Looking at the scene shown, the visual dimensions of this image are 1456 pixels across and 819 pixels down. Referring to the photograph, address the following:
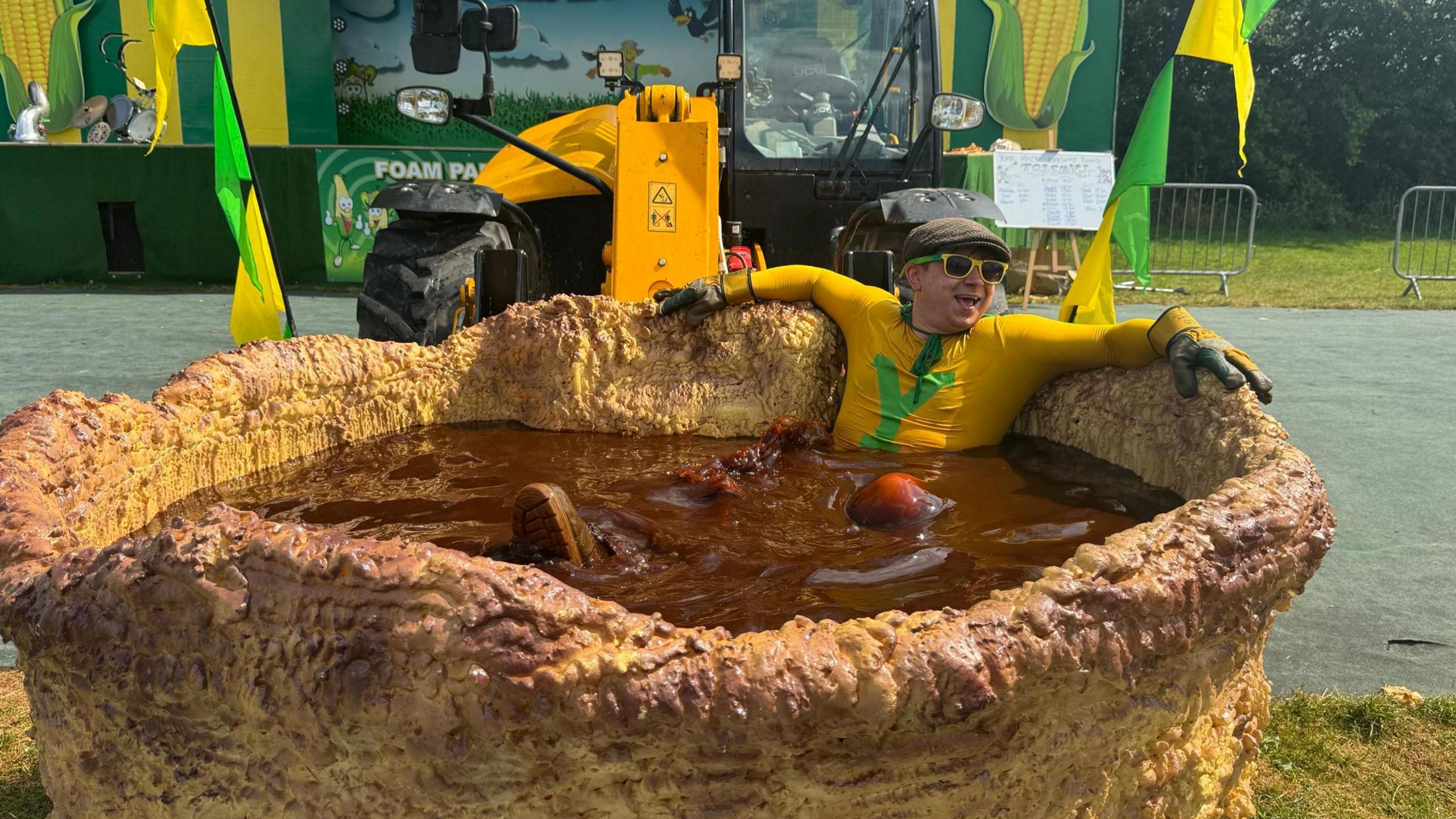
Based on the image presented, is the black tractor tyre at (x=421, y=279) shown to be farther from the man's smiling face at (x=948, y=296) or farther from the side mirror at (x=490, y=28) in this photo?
the man's smiling face at (x=948, y=296)

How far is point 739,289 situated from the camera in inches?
134

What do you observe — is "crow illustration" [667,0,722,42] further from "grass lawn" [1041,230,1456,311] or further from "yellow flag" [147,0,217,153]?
"yellow flag" [147,0,217,153]

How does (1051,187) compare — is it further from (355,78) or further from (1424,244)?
(355,78)

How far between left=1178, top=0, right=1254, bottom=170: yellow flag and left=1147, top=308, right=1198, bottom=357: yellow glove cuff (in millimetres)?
1193

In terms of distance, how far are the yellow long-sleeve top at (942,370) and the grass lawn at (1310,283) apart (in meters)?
8.91

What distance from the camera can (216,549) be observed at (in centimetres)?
126

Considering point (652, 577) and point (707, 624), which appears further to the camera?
point (652, 577)

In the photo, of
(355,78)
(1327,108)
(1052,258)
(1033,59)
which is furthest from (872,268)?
(1327,108)

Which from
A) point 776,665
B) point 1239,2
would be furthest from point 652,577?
point 1239,2

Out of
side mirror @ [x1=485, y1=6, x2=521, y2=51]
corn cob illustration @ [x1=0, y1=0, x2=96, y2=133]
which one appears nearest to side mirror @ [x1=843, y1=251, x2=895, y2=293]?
side mirror @ [x1=485, y1=6, x2=521, y2=51]

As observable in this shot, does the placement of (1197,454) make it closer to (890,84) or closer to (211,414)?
(211,414)

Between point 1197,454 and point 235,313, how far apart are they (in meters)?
3.62

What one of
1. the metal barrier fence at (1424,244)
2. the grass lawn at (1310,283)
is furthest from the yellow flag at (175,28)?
the metal barrier fence at (1424,244)

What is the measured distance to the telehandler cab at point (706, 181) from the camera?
4.24m
